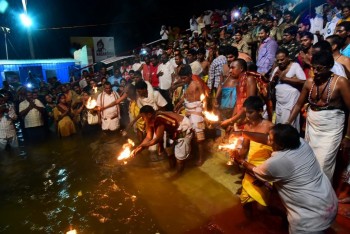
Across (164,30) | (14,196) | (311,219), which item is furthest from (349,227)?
(164,30)

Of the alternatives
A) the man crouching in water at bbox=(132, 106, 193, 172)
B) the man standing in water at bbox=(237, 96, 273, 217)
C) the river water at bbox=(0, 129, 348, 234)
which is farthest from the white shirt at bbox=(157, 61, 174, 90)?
the man standing in water at bbox=(237, 96, 273, 217)

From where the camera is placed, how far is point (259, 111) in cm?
398

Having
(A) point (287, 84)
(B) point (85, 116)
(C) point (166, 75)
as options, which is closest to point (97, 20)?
(B) point (85, 116)

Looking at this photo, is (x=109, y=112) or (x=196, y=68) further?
(x=109, y=112)

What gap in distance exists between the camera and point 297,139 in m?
3.06

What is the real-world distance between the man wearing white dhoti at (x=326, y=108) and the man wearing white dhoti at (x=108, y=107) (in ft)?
21.8

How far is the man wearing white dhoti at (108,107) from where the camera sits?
9.38m

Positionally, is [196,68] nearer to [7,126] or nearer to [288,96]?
[288,96]

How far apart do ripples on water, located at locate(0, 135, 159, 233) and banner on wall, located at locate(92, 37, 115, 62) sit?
15670mm

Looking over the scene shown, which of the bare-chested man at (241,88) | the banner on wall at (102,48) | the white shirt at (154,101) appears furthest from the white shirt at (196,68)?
the banner on wall at (102,48)

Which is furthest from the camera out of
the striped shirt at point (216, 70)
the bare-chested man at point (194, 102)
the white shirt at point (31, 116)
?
the white shirt at point (31, 116)

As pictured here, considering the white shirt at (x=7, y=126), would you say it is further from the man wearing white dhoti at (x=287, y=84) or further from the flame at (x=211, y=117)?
the man wearing white dhoti at (x=287, y=84)

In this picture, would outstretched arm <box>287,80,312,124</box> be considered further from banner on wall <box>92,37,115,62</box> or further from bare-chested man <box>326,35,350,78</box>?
banner on wall <box>92,37,115,62</box>

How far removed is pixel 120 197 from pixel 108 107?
4.13 metres
